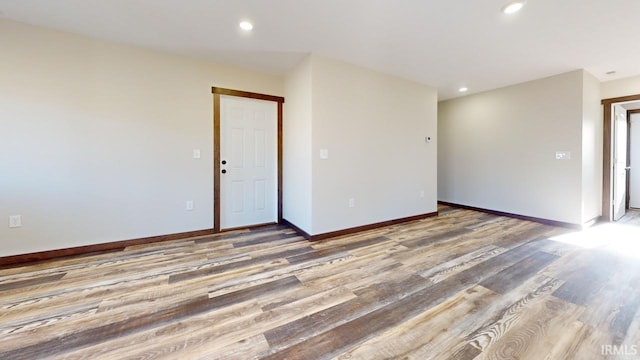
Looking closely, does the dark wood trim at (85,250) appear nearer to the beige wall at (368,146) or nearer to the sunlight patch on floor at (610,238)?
the beige wall at (368,146)

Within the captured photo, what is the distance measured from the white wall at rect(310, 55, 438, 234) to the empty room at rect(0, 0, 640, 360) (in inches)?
1.2

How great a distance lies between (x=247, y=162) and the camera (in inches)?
148

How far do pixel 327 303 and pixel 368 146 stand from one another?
94.5 inches

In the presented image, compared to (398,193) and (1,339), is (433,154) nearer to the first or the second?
(398,193)

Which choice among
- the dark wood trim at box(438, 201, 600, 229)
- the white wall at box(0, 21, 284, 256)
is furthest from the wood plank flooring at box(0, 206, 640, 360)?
the dark wood trim at box(438, 201, 600, 229)

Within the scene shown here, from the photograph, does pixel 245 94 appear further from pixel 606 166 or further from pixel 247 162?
pixel 606 166

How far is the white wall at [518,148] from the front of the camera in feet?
12.2

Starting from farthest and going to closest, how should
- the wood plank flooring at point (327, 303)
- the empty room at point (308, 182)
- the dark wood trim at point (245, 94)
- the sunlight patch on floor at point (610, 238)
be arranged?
the dark wood trim at point (245, 94)
the sunlight patch on floor at point (610, 238)
the empty room at point (308, 182)
the wood plank flooring at point (327, 303)

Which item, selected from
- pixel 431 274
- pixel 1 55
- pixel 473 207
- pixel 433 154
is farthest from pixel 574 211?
pixel 1 55

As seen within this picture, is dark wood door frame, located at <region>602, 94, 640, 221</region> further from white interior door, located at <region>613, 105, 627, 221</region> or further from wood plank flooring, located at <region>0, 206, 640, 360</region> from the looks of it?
wood plank flooring, located at <region>0, 206, 640, 360</region>

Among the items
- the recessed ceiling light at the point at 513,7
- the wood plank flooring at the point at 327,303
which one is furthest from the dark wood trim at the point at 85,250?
the recessed ceiling light at the point at 513,7

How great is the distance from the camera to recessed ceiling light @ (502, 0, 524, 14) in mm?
2113

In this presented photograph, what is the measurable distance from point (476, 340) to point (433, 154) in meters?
3.56

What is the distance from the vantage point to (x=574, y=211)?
3682 millimetres
